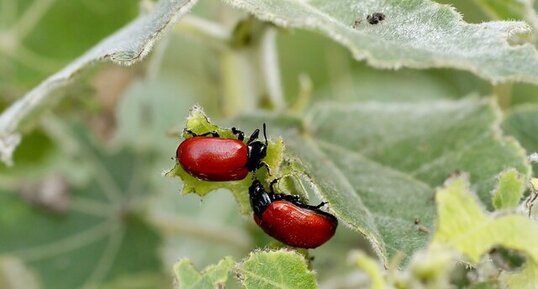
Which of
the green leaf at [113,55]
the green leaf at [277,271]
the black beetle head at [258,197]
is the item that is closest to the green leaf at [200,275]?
the green leaf at [277,271]

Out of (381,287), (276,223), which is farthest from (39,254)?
(381,287)

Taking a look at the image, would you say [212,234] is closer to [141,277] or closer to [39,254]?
[141,277]

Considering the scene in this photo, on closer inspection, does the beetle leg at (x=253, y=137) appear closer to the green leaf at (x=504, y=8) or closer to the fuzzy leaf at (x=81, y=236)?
the green leaf at (x=504, y=8)

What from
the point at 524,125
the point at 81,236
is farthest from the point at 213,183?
the point at 81,236

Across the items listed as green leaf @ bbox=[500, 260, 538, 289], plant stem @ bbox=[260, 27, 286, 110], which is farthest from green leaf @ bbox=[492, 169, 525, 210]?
plant stem @ bbox=[260, 27, 286, 110]

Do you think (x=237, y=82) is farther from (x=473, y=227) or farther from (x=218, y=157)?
(x=473, y=227)

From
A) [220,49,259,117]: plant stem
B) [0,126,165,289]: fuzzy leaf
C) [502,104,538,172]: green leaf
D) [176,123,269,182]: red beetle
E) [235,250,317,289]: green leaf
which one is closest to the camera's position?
[235,250,317,289]: green leaf

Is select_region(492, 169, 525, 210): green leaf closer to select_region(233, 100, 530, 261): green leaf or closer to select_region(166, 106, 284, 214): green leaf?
select_region(233, 100, 530, 261): green leaf
